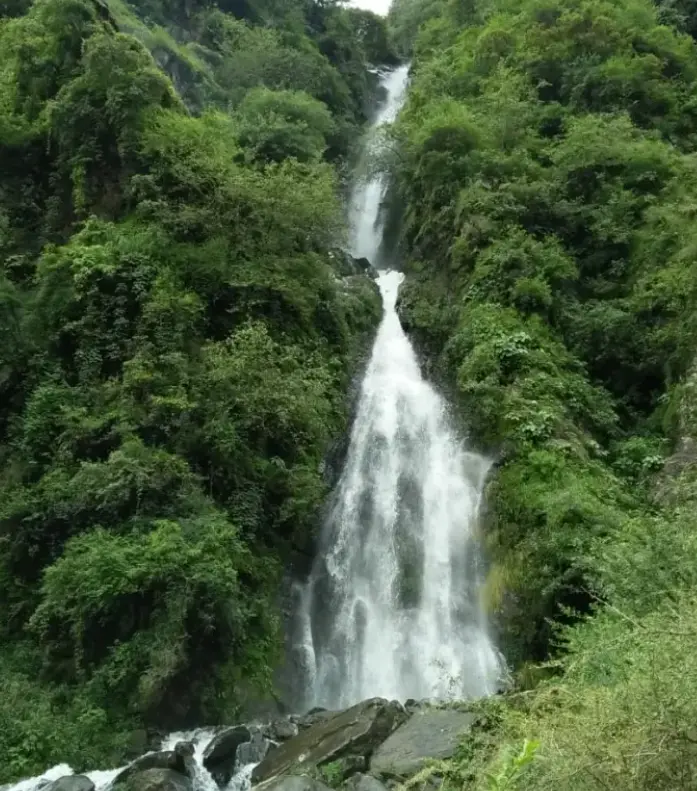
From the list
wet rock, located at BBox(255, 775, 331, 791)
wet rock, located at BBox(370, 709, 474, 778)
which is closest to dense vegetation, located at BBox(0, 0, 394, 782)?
wet rock, located at BBox(370, 709, 474, 778)

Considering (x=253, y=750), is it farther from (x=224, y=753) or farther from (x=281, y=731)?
(x=281, y=731)

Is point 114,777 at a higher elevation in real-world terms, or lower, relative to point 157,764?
lower

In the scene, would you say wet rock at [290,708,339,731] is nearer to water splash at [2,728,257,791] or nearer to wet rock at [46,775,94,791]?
water splash at [2,728,257,791]

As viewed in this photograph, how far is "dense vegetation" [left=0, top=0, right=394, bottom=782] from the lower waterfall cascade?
0.96 metres

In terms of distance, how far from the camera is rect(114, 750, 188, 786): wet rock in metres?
8.97

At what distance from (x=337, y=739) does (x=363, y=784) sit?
1473 millimetres

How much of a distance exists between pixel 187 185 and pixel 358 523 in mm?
8894

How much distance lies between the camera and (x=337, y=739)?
355 inches

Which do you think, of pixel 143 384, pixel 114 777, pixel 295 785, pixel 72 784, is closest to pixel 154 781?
pixel 114 777

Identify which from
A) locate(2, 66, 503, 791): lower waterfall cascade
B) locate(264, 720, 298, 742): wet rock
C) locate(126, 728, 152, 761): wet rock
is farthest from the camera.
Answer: locate(2, 66, 503, 791): lower waterfall cascade

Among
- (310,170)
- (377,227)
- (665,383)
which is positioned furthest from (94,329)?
(377,227)

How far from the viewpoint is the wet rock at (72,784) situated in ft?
28.0

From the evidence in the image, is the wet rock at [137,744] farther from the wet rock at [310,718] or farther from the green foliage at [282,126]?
the green foliage at [282,126]

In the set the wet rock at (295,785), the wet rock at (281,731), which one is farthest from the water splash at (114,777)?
the wet rock at (295,785)
